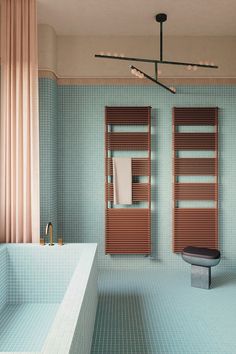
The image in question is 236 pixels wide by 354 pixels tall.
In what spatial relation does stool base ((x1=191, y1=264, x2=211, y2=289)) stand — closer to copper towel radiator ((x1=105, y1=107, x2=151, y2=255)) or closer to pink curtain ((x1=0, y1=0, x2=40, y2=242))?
copper towel radiator ((x1=105, y1=107, x2=151, y2=255))

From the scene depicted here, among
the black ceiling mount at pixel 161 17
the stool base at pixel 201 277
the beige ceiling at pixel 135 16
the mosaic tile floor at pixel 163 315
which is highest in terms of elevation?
the beige ceiling at pixel 135 16

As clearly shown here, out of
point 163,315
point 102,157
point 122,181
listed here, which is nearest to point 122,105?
point 102,157

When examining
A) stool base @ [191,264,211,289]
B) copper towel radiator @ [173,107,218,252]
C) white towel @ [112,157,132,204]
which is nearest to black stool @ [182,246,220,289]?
stool base @ [191,264,211,289]

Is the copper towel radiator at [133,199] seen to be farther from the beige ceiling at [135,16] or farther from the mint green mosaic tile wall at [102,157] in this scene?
the beige ceiling at [135,16]

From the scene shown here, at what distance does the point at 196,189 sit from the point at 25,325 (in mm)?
2494

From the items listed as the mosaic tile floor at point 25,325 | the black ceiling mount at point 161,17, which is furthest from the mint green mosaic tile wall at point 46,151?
the black ceiling mount at point 161,17

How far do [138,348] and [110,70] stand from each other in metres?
3.16

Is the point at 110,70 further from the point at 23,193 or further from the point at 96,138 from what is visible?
the point at 23,193

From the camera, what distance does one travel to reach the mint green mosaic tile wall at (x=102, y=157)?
405 cm

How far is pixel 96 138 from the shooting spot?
4.06 meters

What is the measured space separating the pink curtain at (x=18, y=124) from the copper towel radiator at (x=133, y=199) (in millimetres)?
1080

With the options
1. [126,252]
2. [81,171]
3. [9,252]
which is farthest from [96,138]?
[9,252]

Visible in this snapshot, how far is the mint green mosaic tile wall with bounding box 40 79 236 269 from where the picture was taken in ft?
13.3

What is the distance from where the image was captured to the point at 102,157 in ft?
13.3
